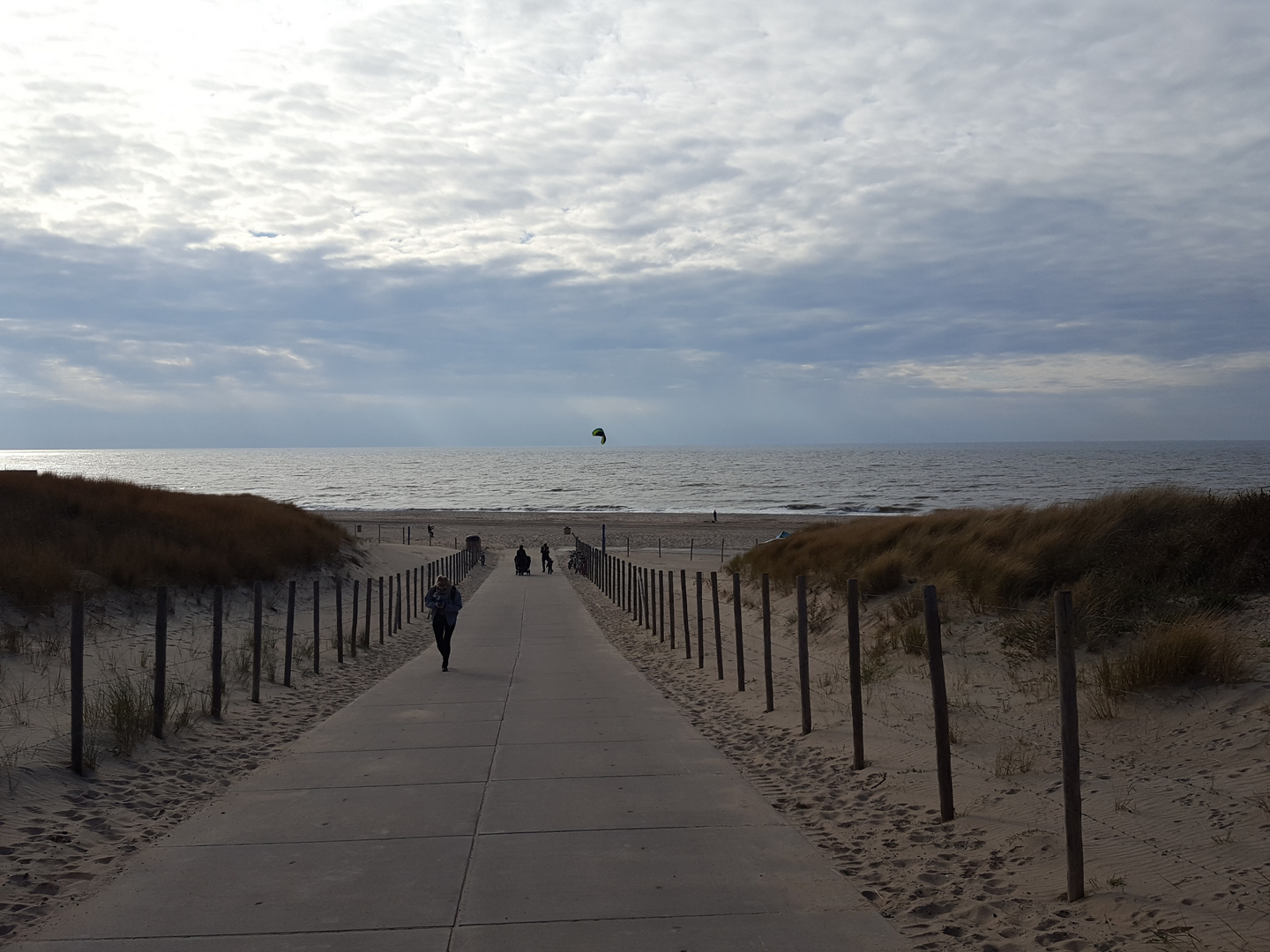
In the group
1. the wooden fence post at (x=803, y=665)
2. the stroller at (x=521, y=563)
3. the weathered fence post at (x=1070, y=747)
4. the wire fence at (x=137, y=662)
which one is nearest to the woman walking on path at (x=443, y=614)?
the wire fence at (x=137, y=662)

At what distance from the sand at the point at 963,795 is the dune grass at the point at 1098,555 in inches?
27.7

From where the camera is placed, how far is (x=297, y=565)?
24.7 meters

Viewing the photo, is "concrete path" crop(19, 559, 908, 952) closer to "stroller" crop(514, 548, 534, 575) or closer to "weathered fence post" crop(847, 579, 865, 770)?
"weathered fence post" crop(847, 579, 865, 770)

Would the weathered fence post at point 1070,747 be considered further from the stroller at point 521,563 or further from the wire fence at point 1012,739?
the stroller at point 521,563

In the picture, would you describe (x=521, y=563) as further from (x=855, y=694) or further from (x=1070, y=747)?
(x=1070, y=747)

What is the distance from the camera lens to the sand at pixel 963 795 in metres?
4.68

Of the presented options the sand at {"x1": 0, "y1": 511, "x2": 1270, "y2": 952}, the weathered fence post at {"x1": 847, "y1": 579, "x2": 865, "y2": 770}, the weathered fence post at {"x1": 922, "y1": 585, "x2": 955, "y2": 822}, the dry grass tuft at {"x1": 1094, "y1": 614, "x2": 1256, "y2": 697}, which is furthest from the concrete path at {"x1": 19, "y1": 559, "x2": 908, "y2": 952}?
the dry grass tuft at {"x1": 1094, "y1": 614, "x2": 1256, "y2": 697}

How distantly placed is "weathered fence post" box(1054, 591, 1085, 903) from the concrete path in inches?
43.9

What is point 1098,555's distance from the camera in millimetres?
11977

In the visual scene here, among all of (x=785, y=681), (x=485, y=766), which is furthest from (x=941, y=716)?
(x=785, y=681)

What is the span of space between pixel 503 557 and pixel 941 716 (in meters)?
44.1

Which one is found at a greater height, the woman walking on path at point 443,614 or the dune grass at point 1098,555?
the dune grass at point 1098,555

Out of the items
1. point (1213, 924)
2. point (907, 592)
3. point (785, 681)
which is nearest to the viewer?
point (1213, 924)

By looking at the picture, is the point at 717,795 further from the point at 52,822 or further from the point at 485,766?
the point at 52,822
